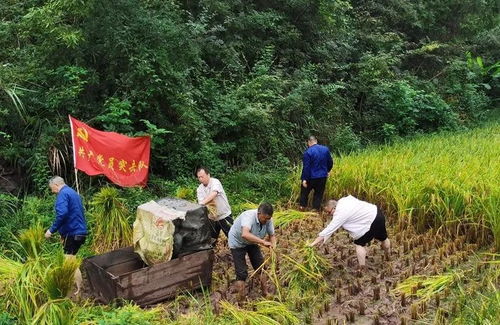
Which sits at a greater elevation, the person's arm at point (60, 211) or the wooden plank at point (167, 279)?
the person's arm at point (60, 211)

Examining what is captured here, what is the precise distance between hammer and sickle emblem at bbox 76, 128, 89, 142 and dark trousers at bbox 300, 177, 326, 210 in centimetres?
385

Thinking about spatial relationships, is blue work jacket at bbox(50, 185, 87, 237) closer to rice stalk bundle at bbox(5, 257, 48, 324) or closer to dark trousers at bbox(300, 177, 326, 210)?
rice stalk bundle at bbox(5, 257, 48, 324)

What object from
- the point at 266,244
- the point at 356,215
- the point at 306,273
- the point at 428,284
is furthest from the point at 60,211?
the point at 428,284

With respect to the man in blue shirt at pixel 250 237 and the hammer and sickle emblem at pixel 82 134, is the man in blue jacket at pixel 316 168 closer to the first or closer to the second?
the man in blue shirt at pixel 250 237

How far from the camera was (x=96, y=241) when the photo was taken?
7234 mm

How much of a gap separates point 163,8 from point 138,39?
1317 mm

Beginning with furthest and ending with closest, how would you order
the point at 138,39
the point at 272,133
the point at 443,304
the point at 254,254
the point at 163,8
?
1. the point at 272,133
2. the point at 163,8
3. the point at 138,39
4. the point at 254,254
5. the point at 443,304

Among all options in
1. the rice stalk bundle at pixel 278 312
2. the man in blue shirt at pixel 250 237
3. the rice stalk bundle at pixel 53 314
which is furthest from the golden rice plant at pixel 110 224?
the rice stalk bundle at pixel 278 312

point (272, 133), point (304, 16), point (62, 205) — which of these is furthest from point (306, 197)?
point (304, 16)

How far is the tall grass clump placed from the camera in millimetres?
7020

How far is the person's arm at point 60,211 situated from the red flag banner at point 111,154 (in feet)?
5.46

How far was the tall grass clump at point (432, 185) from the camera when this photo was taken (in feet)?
23.0

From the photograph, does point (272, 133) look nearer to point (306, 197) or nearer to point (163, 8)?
point (306, 197)

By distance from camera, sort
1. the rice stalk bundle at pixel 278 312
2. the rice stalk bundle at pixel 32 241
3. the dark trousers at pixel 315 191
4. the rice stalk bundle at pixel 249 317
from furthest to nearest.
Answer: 1. the dark trousers at pixel 315 191
2. the rice stalk bundle at pixel 32 241
3. the rice stalk bundle at pixel 278 312
4. the rice stalk bundle at pixel 249 317
